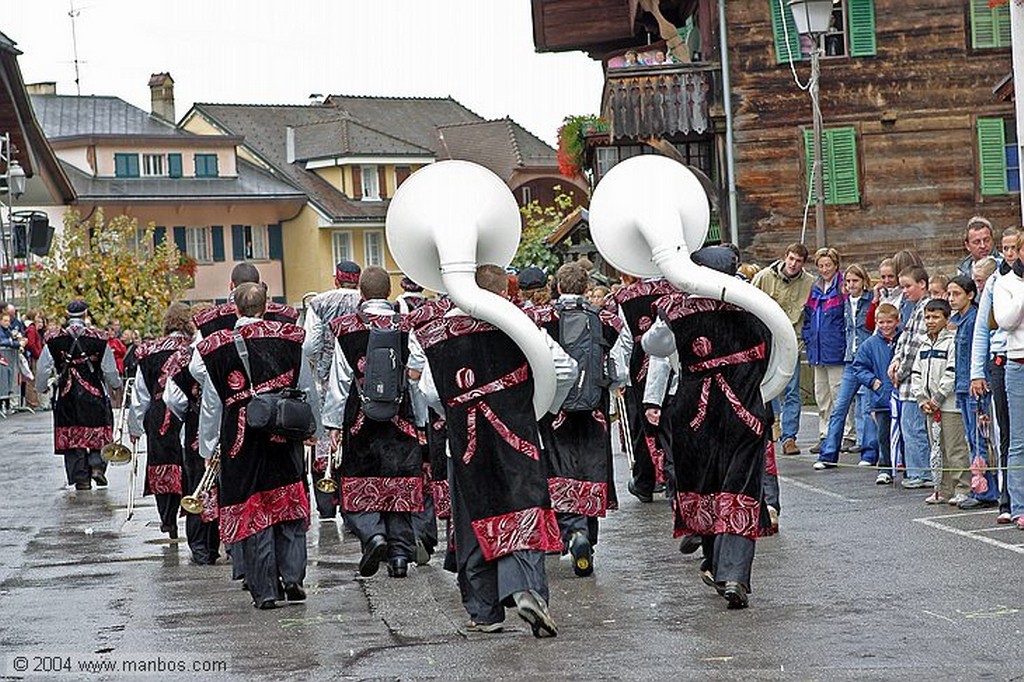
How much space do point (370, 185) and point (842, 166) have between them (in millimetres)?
54414

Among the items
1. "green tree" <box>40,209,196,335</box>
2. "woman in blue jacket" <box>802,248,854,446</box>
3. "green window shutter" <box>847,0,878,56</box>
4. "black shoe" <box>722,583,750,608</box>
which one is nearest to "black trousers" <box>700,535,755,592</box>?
"black shoe" <box>722,583,750,608</box>

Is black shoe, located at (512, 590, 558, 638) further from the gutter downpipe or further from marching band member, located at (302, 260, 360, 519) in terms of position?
the gutter downpipe

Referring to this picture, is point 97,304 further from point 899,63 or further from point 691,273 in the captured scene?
point 691,273

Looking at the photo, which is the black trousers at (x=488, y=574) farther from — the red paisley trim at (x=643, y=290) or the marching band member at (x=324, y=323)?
the red paisley trim at (x=643, y=290)

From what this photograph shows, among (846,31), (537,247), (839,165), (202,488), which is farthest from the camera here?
(537,247)

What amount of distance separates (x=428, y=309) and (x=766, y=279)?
720 cm

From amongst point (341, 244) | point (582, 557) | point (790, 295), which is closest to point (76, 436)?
point (790, 295)

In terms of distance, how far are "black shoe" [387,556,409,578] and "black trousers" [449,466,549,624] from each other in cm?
243

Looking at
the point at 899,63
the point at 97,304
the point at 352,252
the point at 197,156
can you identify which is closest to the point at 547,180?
the point at 352,252

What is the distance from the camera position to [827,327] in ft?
58.8

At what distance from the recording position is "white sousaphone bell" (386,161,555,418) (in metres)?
9.52

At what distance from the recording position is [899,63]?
31.5 metres

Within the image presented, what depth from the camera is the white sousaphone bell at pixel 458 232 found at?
952 centimetres

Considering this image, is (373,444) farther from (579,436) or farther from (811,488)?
(811,488)
